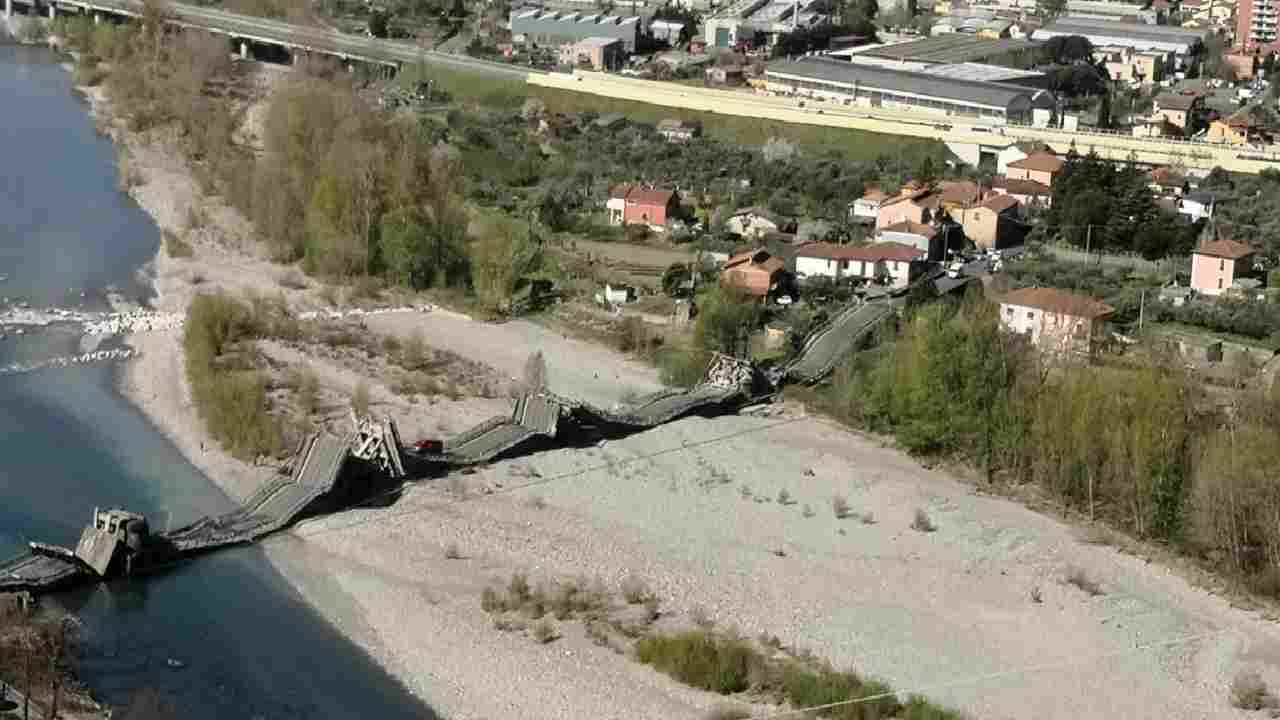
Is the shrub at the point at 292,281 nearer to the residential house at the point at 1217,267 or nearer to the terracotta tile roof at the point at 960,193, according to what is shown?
the terracotta tile roof at the point at 960,193

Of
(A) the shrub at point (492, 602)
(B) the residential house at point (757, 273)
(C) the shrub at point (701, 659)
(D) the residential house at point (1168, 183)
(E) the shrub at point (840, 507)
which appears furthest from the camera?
(D) the residential house at point (1168, 183)

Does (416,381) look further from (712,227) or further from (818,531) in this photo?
(712,227)

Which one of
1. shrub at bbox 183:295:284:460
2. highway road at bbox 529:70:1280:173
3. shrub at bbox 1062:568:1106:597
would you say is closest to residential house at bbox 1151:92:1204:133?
highway road at bbox 529:70:1280:173

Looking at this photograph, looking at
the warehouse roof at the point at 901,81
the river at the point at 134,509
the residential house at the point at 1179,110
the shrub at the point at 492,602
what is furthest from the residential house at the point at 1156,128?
the shrub at the point at 492,602

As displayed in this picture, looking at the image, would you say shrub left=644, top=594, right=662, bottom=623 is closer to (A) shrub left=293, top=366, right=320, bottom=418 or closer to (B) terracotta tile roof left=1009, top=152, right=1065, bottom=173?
(A) shrub left=293, top=366, right=320, bottom=418

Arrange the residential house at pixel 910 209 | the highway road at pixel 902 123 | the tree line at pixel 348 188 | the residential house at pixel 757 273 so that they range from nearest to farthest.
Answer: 1. the residential house at pixel 757 273
2. the tree line at pixel 348 188
3. the residential house at pixel 910 209
4. the highway road at pixel 902 123

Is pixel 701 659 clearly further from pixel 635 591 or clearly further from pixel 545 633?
pixel 635 591
